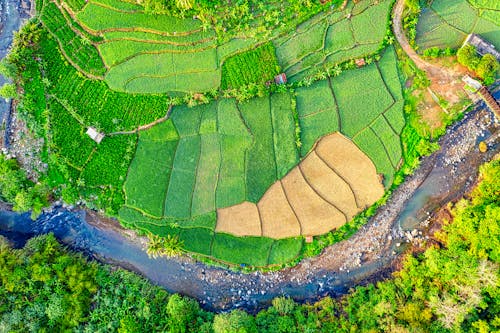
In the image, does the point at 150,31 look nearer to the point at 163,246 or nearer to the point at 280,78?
the point at 280,78

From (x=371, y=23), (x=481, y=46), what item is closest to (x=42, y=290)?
(x=371, y=23)

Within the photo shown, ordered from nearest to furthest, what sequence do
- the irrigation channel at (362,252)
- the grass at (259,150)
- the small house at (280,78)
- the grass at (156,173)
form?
the small house at (280,78) < the grass at (259,150) < the grass at (156,173) < the irrigation channel at (362,252)

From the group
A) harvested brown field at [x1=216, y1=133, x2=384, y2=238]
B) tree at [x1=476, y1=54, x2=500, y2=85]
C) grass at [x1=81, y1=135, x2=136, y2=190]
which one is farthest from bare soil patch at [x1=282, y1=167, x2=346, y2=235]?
tree at [x1=476, y1=54, x2=500, y2=85]

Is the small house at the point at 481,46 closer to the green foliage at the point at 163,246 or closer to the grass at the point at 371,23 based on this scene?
the grass at the point at 371,23

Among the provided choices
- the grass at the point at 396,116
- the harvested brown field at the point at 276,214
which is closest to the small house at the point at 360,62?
the grass at the point at 396,116

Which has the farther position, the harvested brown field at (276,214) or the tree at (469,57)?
the harvested brown field at (276,214)

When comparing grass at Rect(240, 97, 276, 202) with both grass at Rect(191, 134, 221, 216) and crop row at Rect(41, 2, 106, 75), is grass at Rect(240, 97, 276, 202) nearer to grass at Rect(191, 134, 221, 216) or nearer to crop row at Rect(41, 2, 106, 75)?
grass at Rect(191, 134, 221, 216)

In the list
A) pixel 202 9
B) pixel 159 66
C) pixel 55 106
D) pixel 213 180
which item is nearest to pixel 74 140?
pixel 55 106
